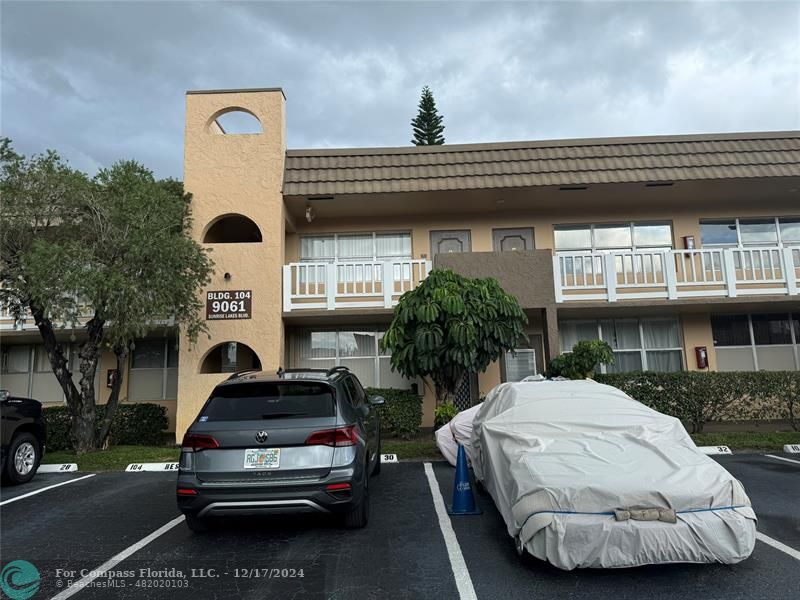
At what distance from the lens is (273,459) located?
15.8 feet

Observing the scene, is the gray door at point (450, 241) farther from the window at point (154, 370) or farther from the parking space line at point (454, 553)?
the parking space line at point (454, 553)

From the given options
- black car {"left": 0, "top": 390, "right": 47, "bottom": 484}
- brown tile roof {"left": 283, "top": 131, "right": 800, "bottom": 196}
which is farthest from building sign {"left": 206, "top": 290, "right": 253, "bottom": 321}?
black car {"left": 0, "top": 390, "right": 47, "bottom": 484}

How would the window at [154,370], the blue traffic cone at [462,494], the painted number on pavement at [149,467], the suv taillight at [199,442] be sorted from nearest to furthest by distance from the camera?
the suv taillight at [199,442] < the blue traffic cone at [462,494] < the painted number on pavement at [149,467] < the window at [154,370]

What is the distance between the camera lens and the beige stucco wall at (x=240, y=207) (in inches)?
491

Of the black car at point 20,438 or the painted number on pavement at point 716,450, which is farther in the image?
the painted number on pavement at point 716,450

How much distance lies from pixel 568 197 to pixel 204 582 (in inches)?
491

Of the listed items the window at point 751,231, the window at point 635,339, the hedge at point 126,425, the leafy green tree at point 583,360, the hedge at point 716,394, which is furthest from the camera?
the window at point 751,231

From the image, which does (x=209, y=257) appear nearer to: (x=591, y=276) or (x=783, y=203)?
(x=591, y=276)

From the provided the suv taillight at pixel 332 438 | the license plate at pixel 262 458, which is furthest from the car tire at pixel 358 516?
the license plate at pixel 262 458

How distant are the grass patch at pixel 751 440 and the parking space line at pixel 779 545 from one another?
5.39 m

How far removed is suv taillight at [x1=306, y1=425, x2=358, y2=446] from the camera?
Answer: 4.91m

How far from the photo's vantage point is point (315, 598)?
12.8 ft

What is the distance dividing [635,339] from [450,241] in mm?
5624

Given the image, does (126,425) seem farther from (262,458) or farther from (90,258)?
(262,458)
